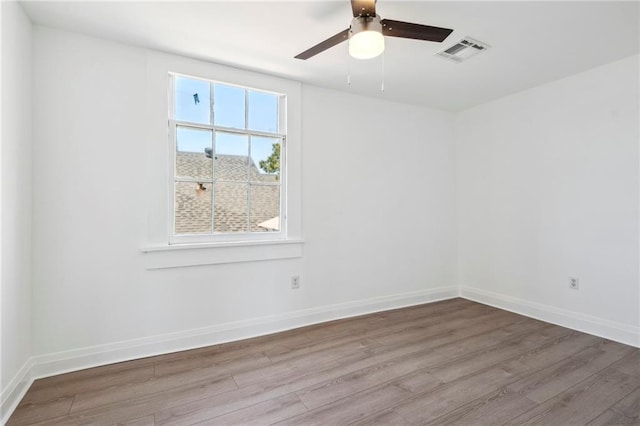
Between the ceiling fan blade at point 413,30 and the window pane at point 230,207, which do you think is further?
the window pane at point 230,207

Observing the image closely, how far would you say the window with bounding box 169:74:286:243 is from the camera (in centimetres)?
267

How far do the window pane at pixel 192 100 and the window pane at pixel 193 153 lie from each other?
0.37ft

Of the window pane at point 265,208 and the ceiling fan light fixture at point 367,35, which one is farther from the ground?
the ceiling fan light fixture at point 367,35

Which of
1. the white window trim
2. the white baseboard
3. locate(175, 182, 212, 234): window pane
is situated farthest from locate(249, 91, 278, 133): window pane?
the white baseboard

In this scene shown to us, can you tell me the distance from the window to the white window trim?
0.17 feet

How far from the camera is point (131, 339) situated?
2.40 m

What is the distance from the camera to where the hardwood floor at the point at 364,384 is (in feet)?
5.76

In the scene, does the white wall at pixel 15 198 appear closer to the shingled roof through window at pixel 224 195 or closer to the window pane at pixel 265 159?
the shingled roof through window at pixel 224 195

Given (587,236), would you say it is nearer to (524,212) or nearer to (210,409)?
(524,212)

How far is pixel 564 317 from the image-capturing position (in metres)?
3.08

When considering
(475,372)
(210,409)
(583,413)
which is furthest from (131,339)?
(583,413)

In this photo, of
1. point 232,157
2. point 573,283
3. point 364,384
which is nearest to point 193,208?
point 232,157

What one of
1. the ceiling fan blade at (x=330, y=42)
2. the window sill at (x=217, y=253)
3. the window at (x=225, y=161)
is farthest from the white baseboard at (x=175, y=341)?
the ceiling fan blade at (x=330, y=42)

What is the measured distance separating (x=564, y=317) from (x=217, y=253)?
3392 millimetres
